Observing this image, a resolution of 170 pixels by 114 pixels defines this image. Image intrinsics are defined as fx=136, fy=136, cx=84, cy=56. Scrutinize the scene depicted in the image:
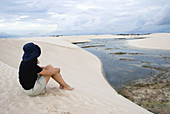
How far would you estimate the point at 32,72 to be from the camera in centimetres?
323

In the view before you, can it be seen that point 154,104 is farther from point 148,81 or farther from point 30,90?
point 30,90

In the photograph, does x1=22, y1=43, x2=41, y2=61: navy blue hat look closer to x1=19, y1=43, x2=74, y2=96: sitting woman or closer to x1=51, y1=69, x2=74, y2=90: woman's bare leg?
x1=19, y1=43, x2=74, y2=96: sitting woman

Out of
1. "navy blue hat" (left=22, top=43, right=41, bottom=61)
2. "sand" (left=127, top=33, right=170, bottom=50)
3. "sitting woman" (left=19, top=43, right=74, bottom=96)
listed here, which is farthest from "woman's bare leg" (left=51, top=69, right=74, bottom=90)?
"sand" (left=127, top=33, right=170, bottom=50)

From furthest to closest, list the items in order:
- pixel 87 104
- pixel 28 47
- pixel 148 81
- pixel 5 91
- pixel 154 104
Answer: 1. pixel 148 81
2. pixel 154 104
3. pixel 5 91
4. pixel 87 104
5. pixel 28 47

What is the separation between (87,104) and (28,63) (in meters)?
1.89

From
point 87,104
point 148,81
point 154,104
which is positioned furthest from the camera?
point 148,81

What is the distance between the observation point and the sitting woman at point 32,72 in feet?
10.3

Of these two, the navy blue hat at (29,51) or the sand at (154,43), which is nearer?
the navy blue hat at (29,51)

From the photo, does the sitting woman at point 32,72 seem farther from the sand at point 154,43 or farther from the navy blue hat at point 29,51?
the sand at point 154,43

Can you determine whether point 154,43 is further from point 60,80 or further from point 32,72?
point 32,72

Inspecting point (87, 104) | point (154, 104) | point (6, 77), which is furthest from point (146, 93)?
point (6, 77)

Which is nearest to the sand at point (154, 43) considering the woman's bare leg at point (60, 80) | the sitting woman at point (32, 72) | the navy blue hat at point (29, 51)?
the woman's bare leg at point (60, 80)

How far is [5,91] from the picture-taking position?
4.01 m

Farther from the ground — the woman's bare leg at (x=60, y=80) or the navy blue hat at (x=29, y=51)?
the navy blue hat at (x=29, y=51)
